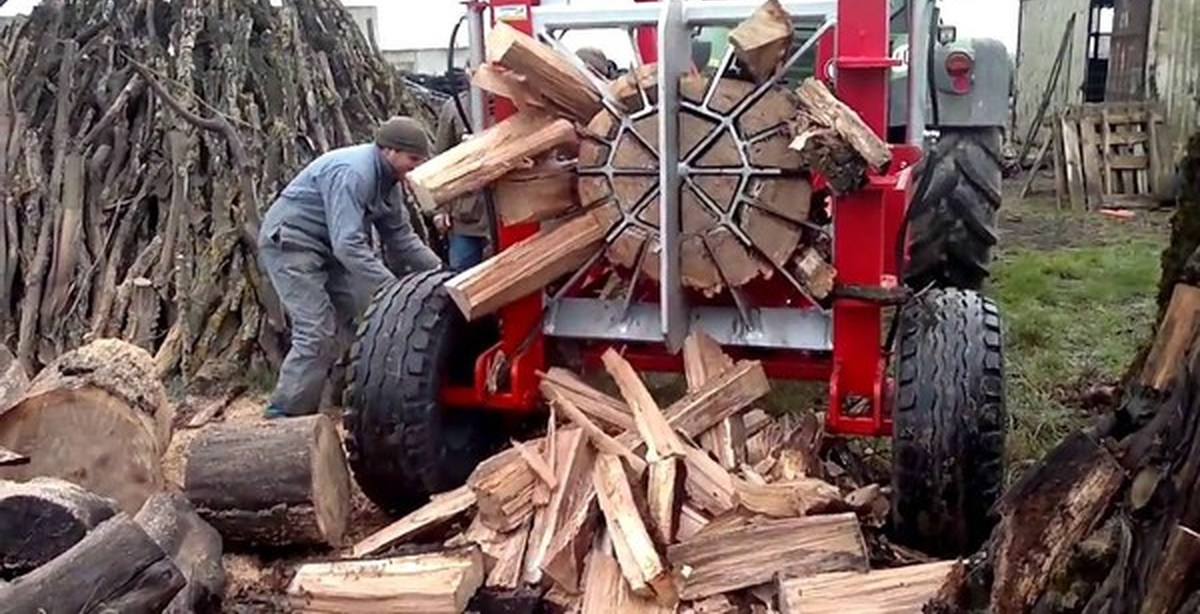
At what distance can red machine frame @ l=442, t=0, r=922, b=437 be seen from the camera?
4.35 m

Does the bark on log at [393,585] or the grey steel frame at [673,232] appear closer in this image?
the bark on log at [393,585]

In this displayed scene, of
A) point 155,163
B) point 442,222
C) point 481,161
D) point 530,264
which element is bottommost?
point 442,222

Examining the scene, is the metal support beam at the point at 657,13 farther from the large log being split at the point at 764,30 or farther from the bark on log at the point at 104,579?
the bark on log at the point at 104,579

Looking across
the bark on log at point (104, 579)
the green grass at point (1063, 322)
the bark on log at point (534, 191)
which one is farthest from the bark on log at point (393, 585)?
the green grass at point (1063, 322)

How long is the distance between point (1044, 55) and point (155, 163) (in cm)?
1284

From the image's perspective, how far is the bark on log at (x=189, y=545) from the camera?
4438 mm

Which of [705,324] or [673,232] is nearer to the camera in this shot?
[673,232]

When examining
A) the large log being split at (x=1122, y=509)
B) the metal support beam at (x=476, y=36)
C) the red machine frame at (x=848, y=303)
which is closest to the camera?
the large log being split at (x=1122, y=509)

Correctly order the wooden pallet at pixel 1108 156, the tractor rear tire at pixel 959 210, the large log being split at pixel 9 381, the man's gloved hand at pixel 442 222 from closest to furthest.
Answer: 1. the large log being split at pixel 9 381
2. the tractor rear tire at pixel 959 210
3. the man's gloved hand at pixel 442 222
4. the wooden pallet at pixel 1108 156

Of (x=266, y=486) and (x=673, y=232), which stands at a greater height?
(x=673, y=232)

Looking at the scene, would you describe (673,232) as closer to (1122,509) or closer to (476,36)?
(476,36)

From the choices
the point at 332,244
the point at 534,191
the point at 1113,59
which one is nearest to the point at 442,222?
the point at 332,244

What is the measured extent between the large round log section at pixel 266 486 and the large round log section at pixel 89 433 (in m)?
0.25

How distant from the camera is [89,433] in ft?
16.3
